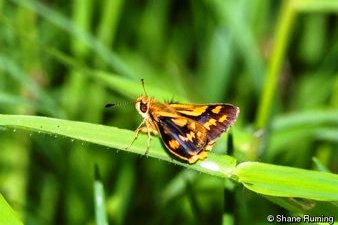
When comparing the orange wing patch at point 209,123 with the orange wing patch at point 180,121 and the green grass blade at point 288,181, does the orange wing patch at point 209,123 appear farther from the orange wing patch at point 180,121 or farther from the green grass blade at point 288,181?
the green grass blade at point 288,181

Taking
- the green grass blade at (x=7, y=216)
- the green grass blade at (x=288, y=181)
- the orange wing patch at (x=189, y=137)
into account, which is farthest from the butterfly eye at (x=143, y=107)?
the green grass blade at (x=7, y=216)

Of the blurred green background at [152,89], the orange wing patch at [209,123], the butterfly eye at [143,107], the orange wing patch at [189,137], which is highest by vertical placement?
the blurred green background at [152,89]

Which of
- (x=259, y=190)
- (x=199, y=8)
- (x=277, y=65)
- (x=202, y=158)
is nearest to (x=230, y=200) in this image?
(x=202, y=158)

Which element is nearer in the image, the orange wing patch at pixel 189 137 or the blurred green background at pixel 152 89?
the orange wing patch at pixel 189 137

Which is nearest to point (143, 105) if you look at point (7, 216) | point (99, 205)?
point (99, 205)

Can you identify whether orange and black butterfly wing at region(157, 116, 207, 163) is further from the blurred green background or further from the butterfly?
the blurred green background

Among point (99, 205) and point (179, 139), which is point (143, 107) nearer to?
point (179, 139)
